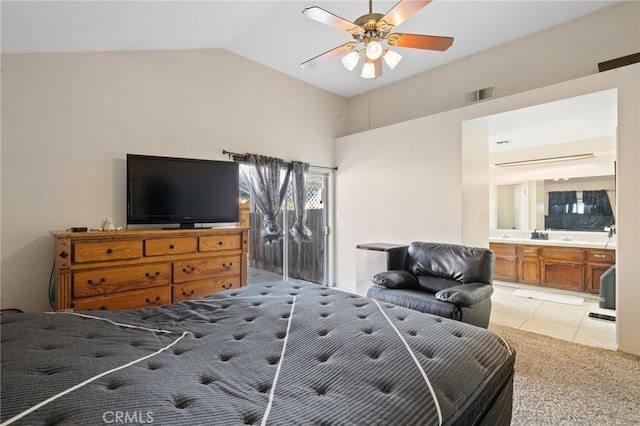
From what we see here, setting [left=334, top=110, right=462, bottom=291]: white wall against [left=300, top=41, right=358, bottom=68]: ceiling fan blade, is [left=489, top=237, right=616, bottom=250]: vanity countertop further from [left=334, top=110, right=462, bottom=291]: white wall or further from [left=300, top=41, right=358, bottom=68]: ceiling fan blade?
[left=300, top=41, right=358, bottom=68]: ceiling fan blade

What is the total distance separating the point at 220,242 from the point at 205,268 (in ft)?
1.02

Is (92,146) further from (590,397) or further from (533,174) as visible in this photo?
(533,174)

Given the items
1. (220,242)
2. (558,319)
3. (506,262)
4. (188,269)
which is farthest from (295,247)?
(506,262)

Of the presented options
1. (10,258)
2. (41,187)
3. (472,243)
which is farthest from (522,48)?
(10,258)

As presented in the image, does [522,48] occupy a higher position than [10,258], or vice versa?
[522,48]

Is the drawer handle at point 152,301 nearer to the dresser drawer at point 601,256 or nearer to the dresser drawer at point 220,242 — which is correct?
the dresser drawer at point 220,242

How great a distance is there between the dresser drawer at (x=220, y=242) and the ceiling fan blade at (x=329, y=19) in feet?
7.36

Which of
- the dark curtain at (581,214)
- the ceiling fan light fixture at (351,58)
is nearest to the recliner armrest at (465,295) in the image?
the ceiling fan light fixture at (351,58)

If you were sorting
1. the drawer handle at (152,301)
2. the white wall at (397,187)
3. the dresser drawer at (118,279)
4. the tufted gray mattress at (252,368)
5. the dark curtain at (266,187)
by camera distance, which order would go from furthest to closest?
the dark curtain at (266,187), the white wall at (397,187), the drawer handle at (152,301), the dresser drawer at (118,279), the tufted gray mattress at (252,368)

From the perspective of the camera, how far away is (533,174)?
17.5ft

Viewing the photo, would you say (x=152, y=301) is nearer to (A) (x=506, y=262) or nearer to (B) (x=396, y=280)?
(B) (x=396, y=280)

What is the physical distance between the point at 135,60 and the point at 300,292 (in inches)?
123

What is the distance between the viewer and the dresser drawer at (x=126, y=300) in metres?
2.35

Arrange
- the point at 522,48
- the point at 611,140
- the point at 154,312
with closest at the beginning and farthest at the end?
the point at 154,312, the point at 522,48, the point at 611,140
